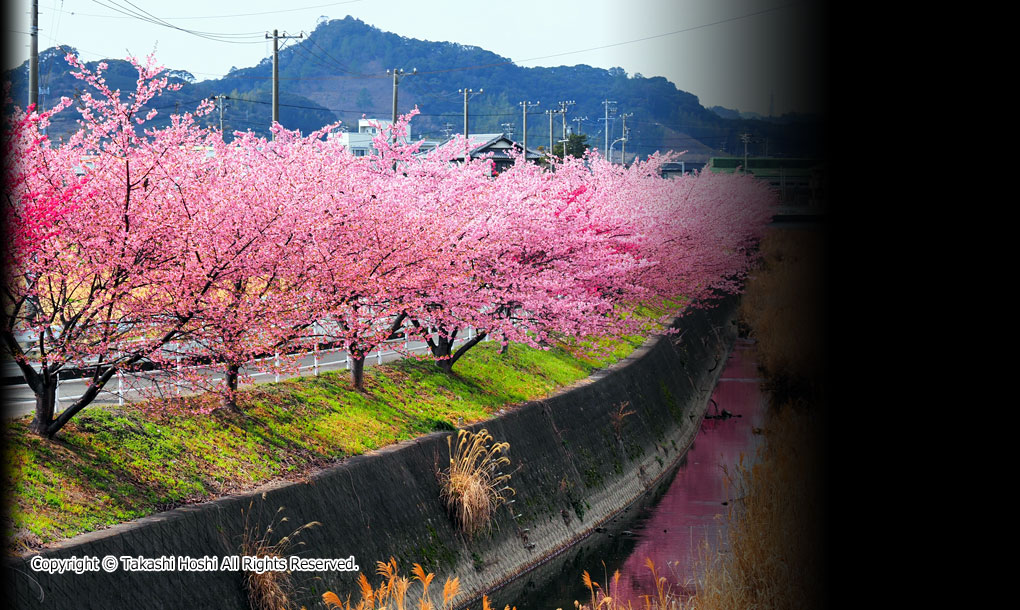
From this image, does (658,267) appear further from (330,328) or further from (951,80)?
(951,80)

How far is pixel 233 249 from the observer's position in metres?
13.3

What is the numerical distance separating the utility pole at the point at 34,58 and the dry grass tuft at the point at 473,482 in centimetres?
969

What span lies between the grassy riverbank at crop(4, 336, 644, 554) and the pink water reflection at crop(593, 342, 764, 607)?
431cm

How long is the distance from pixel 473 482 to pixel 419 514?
5.62ft

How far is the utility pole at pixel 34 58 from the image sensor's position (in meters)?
17.3

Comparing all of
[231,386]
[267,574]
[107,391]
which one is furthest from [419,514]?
[107,391]

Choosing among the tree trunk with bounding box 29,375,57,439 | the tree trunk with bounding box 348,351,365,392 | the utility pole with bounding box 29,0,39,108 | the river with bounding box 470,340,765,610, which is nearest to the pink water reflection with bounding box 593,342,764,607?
the river with bounding box 470,340,765,610

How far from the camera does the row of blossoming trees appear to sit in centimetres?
1141

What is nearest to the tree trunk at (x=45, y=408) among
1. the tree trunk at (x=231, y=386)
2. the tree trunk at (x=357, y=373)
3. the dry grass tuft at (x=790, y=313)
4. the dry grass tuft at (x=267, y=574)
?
the dry grass tuft at (x=267, y=574)

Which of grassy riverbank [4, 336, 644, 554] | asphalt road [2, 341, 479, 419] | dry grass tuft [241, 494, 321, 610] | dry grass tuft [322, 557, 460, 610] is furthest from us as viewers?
asphalt road [2, 341, 479, 419]

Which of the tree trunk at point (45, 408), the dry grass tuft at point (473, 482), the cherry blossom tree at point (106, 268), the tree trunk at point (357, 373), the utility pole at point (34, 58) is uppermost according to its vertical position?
the utility pole at point (34, 58)

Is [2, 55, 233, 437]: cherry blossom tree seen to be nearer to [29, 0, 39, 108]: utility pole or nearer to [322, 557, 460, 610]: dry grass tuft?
[322, 557, 460, 610]: dry grass tuft

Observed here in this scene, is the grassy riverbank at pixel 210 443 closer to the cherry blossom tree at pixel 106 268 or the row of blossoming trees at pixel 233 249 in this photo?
the row of blossoming trees at pixel 233 249

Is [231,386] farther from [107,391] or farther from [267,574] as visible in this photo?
[267,574]
